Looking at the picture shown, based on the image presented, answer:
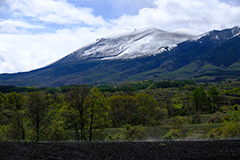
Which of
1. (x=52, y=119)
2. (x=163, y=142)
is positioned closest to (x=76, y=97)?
(x=52, y=119)

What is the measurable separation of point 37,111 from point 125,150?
16.3 meters

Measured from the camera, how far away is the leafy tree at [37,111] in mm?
30172

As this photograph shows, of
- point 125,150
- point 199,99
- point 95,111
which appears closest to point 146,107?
point 199,99

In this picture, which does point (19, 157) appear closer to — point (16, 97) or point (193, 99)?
point (16, 97)

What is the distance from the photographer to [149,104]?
63.1 metres

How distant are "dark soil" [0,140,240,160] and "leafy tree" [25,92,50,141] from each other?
40.6 feet

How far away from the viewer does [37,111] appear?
99.2ft

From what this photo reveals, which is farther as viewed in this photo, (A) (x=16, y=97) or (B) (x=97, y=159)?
(A) (x=16, y=97)

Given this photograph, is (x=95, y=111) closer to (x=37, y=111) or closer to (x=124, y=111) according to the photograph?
(x=37, y=111)

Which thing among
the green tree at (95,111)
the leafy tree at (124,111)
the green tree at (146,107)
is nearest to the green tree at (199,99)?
the green tree at (146,107)

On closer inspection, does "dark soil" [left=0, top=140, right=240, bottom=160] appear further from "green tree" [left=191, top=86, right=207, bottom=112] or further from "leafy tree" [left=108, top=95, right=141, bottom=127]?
"green tree" [left=191, top=86, right=207, bottom=112]

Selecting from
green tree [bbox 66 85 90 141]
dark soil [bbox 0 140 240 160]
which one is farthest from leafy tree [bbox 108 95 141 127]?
dark soil [bbox 0 140 240 160]

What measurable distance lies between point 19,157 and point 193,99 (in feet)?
238

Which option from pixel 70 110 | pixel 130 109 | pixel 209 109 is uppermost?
→ pixel 70 110
